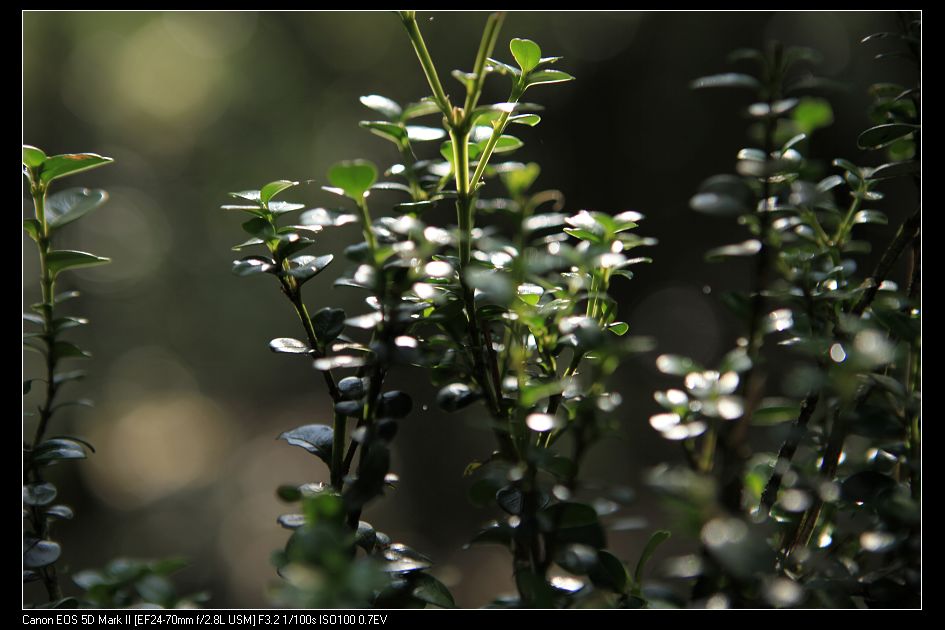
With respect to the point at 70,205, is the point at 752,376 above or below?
below

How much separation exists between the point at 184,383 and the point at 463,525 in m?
2.37

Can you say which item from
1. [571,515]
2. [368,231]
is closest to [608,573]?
[571,515]

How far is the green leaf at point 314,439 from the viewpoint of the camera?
54cm

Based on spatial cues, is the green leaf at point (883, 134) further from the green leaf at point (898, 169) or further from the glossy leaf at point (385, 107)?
the glossy leaf at point (385, 107)

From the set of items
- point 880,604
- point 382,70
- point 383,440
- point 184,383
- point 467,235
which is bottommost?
point 184,383

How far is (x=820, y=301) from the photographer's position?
1.62 ft

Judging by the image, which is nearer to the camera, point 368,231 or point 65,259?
point 368,231

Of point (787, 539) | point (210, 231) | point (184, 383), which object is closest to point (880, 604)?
point (787, 539)

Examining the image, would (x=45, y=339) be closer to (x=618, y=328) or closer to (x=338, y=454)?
(x=338, y=454)

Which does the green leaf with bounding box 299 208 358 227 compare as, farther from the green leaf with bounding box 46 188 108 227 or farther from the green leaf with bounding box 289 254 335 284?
the green leaf with bounding box 46 188 108 227

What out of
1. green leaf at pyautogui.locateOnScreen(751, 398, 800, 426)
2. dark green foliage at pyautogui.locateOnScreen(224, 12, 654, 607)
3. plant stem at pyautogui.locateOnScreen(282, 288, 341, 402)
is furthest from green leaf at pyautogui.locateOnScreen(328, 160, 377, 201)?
green leaf at pyautogui.locateOnScreen(751, 398, 800, 426)

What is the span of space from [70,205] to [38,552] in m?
0.29

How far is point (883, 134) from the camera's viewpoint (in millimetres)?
538
